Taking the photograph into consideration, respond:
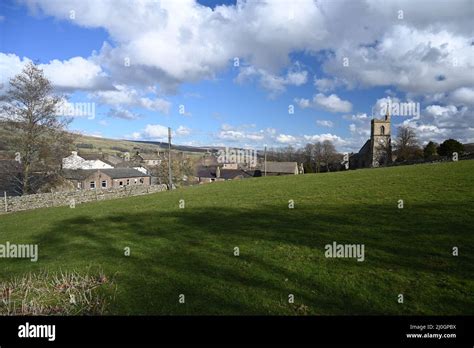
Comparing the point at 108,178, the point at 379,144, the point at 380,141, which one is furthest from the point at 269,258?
the point at 380,141

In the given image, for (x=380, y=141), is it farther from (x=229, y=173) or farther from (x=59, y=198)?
(x=59, y=198)

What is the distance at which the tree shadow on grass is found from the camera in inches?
260

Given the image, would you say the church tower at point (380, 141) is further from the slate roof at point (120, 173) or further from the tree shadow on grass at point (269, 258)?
the tree shadow on grass at point (269, 258)

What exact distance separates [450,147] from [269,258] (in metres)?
61.7

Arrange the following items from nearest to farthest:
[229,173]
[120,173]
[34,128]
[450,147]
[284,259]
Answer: [284,259]
[34,128]
[450,147]
[120,173]
[229,173]

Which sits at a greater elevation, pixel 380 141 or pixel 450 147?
pixel 380 141

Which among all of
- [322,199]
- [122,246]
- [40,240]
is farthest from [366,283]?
[40,240]

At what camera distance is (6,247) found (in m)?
13.7

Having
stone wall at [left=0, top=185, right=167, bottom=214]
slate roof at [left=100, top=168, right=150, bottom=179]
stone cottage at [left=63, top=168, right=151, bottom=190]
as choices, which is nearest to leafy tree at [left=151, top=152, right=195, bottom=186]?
slate roof at [left=100, top=168, right=150, bottom=179]

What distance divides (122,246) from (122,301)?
5.12 m

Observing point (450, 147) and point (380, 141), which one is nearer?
point (450, 147)

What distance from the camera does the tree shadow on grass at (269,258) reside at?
6.61 meters

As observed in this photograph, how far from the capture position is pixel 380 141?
86.9m
